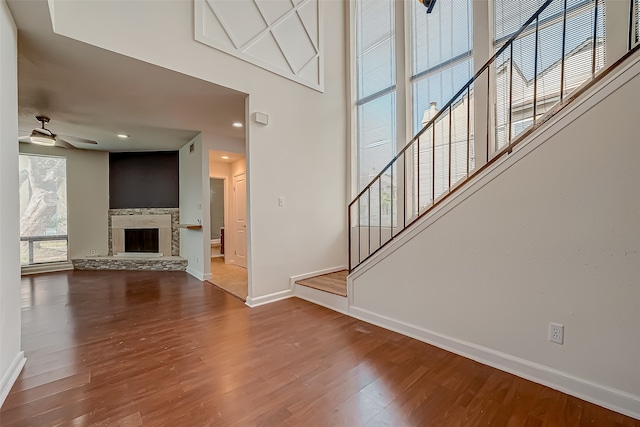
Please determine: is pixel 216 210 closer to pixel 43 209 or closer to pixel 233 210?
pixel 233 210

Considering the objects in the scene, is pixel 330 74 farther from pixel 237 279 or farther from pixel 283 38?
pixel 237 279

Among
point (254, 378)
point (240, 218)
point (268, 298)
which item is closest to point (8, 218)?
point (254, 378)

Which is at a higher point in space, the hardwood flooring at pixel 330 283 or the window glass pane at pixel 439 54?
the window glass pane at pixel 439 54

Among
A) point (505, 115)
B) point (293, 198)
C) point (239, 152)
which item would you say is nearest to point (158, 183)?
point (239, 152)

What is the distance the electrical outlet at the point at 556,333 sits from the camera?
5.94 feet

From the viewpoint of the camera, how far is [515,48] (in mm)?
2984

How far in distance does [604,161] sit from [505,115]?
1.62 metres

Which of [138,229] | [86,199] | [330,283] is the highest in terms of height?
[86,199]

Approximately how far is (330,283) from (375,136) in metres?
2.42

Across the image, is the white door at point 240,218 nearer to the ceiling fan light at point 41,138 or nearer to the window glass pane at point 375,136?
the window glass pane at point 375,136

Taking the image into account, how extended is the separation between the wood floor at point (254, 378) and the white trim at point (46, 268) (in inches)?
122

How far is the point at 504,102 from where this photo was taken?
3018 millimetres

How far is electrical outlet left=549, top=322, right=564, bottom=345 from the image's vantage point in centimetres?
181

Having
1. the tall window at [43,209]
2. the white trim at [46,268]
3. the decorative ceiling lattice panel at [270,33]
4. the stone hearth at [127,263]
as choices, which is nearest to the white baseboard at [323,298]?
the decorative ceiling lattice panel at [270,33]
